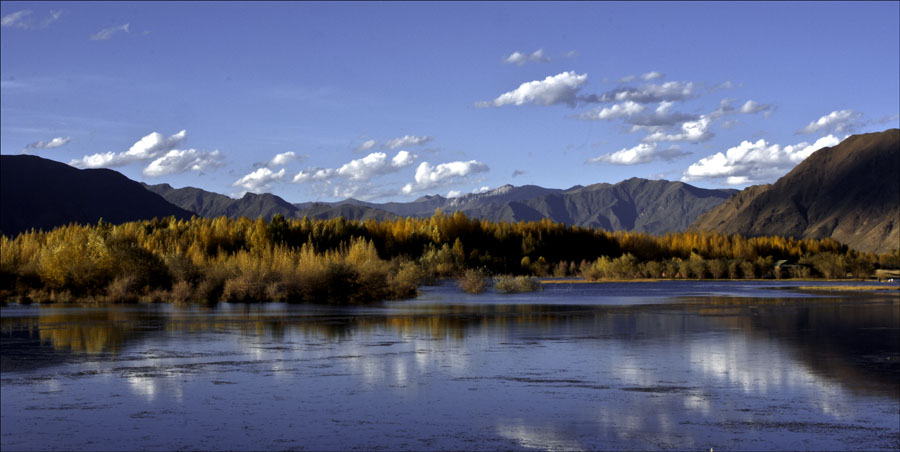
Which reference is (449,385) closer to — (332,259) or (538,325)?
(538,325)

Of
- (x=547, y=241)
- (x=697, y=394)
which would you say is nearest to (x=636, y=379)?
(x=697, y=394)

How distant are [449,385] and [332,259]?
36.2 metres

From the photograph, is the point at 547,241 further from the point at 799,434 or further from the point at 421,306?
the point at 799,434

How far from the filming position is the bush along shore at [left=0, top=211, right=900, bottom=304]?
152 feet

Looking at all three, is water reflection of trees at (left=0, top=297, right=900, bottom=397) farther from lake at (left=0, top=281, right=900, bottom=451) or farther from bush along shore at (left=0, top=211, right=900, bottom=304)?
bush along shore at (left=0, top=211, right=900, bottom=304)

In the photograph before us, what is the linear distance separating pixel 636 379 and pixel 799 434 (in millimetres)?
5057

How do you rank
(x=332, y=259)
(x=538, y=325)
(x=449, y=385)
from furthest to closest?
(x=332, y=259)
(x=538, y=325)
(x=449, y=385)

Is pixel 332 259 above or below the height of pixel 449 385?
above

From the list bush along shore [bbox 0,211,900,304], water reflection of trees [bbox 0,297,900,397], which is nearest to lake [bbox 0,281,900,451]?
water reflection of trees [bbox 0,297,900,397]

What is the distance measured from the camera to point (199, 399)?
14.5m

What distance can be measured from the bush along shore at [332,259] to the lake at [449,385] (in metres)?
16.7

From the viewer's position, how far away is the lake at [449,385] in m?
11.7

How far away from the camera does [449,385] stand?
52.9 ft

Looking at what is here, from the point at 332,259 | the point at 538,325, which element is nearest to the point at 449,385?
the point at 538,325
